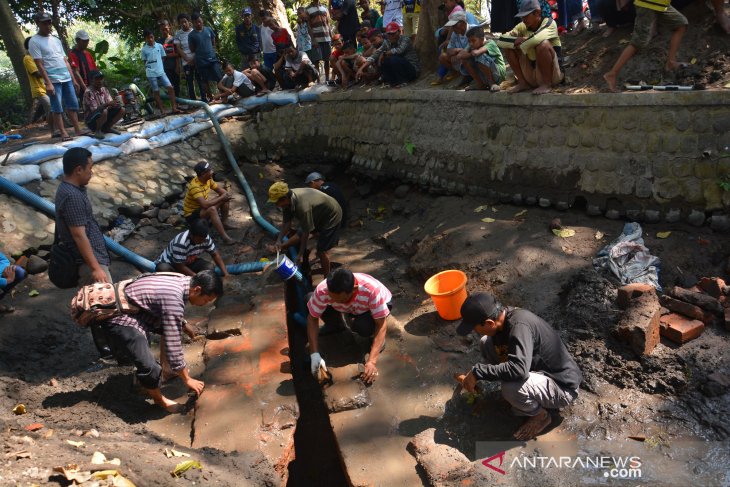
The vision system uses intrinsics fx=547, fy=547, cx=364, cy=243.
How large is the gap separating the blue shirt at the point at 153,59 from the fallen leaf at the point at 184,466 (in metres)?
8.37

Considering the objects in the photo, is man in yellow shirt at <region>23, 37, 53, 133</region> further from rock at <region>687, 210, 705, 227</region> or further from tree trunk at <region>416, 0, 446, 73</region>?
rock at <region>687, 210, 705, 227</region>

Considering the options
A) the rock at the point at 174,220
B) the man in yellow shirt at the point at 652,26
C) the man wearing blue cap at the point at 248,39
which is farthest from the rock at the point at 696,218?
the man wearing blue cap at the point at 248,39

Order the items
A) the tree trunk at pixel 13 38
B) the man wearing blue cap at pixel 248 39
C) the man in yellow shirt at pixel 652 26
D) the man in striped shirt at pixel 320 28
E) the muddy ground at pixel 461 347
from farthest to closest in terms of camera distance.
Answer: the man wearing blue cap at pixel 248 39, the tree trunk at pixel 13 38, the man in striped shirt at pixel 320 28, the man in yellow shirt at pixel 652 26, the muddy ground at pixel 461 347

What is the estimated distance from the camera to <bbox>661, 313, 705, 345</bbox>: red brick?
13.9 feet

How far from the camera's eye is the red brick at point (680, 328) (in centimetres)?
424

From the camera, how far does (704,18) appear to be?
6.40 meters

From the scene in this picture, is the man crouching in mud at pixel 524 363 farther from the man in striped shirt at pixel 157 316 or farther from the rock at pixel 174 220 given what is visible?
the rock at pixel 174 220

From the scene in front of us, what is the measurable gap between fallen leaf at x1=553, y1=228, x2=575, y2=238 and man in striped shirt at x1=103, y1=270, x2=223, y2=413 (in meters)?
3.62

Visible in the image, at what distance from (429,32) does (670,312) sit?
6375 mm

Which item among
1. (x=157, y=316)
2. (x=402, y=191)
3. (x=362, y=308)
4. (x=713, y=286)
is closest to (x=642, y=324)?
(x=713, y=286)

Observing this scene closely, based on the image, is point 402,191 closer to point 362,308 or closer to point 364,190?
point 364,190

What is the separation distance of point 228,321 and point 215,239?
108 inches

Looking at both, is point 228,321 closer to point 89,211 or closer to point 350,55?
point 89,211

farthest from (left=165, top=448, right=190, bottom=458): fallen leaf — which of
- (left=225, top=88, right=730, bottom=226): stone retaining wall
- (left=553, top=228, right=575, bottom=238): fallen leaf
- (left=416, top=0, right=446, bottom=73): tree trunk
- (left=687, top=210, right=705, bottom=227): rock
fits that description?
(left=416, top=0, right=446, bottom=73): tree trunk
